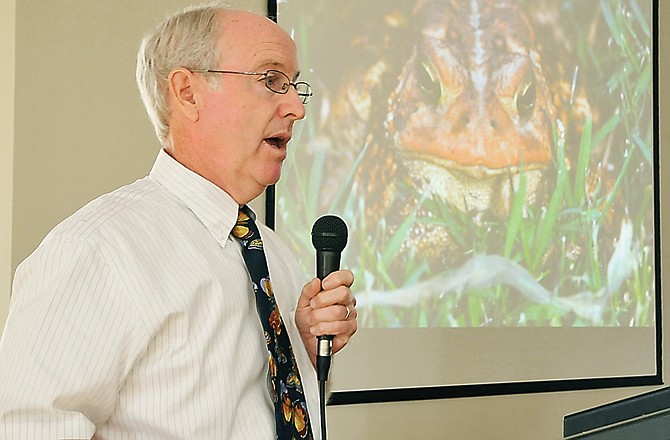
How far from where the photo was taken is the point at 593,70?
3.94m

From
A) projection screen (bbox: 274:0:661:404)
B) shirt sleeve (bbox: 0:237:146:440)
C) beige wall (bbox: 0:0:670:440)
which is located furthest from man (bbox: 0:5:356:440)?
projection screen (bbox: 274:0:661:404)

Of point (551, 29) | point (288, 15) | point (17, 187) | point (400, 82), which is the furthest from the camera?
point (551, 29)

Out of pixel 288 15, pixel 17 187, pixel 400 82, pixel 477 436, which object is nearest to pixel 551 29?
pixel 400 82

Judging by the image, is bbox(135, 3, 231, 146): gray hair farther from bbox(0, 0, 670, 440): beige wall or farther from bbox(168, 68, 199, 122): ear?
bbox(0, 0, 670, 440): beige wall

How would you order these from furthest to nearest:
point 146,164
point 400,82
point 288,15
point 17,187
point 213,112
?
point 400,82, point 288,15, point 146,164, point 17,187, point 213,112

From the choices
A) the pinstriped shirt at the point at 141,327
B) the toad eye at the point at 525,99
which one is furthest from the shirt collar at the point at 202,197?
the toad eye at the point at 525,99

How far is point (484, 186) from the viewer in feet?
11.5

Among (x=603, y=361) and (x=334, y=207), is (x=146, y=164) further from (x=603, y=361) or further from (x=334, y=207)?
(x=603, y=361)

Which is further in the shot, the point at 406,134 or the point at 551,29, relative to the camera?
the point at 551,29

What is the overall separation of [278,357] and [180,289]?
0.74ft

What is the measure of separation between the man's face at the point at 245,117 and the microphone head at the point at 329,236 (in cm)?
13

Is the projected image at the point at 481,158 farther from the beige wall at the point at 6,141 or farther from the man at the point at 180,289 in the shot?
the man at the point at 180,289

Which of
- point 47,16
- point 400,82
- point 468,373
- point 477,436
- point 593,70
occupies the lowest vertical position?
point 477,436

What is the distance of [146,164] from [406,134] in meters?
0.99
